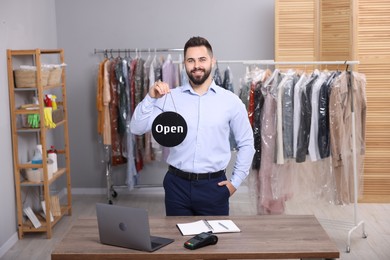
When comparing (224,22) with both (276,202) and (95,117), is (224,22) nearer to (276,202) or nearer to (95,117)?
(95,117)

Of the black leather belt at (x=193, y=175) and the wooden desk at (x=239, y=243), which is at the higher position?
the black leather belt at (x=193, y=175)

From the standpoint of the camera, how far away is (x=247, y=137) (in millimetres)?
3662

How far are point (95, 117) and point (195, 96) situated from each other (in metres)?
3.49

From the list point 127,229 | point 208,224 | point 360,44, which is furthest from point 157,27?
point 127,229

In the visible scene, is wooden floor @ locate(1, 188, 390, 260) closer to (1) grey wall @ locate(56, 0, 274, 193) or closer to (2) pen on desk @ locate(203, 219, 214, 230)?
(1) grey wall @ locate(56, 0, 274, 193)

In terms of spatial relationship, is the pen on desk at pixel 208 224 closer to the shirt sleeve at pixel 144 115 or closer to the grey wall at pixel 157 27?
the shirt sleeve at pixel 144 115

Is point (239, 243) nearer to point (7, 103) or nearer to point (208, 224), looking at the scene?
point (208, 224)

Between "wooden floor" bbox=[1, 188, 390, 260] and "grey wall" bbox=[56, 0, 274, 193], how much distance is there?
4.46 ft

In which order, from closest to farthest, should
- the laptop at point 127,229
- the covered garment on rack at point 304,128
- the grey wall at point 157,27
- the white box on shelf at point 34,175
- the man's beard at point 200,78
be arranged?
1. the laptop at point 127,229
2. the man's beard at point 200,78
3. the covered garment on rack at point 304,128
4. the white box on shelf at point 34,175
5. the grey wall at point 157,27

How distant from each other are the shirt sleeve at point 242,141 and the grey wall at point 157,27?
314 centimetres

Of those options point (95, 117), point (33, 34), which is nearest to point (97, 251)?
point (33, 34)

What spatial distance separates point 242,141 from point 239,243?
40.7 inches

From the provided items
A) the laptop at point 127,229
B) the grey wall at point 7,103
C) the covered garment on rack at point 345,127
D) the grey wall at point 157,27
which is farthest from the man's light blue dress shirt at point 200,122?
the grey wall at point 157,27

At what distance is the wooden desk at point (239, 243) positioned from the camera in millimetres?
2613
